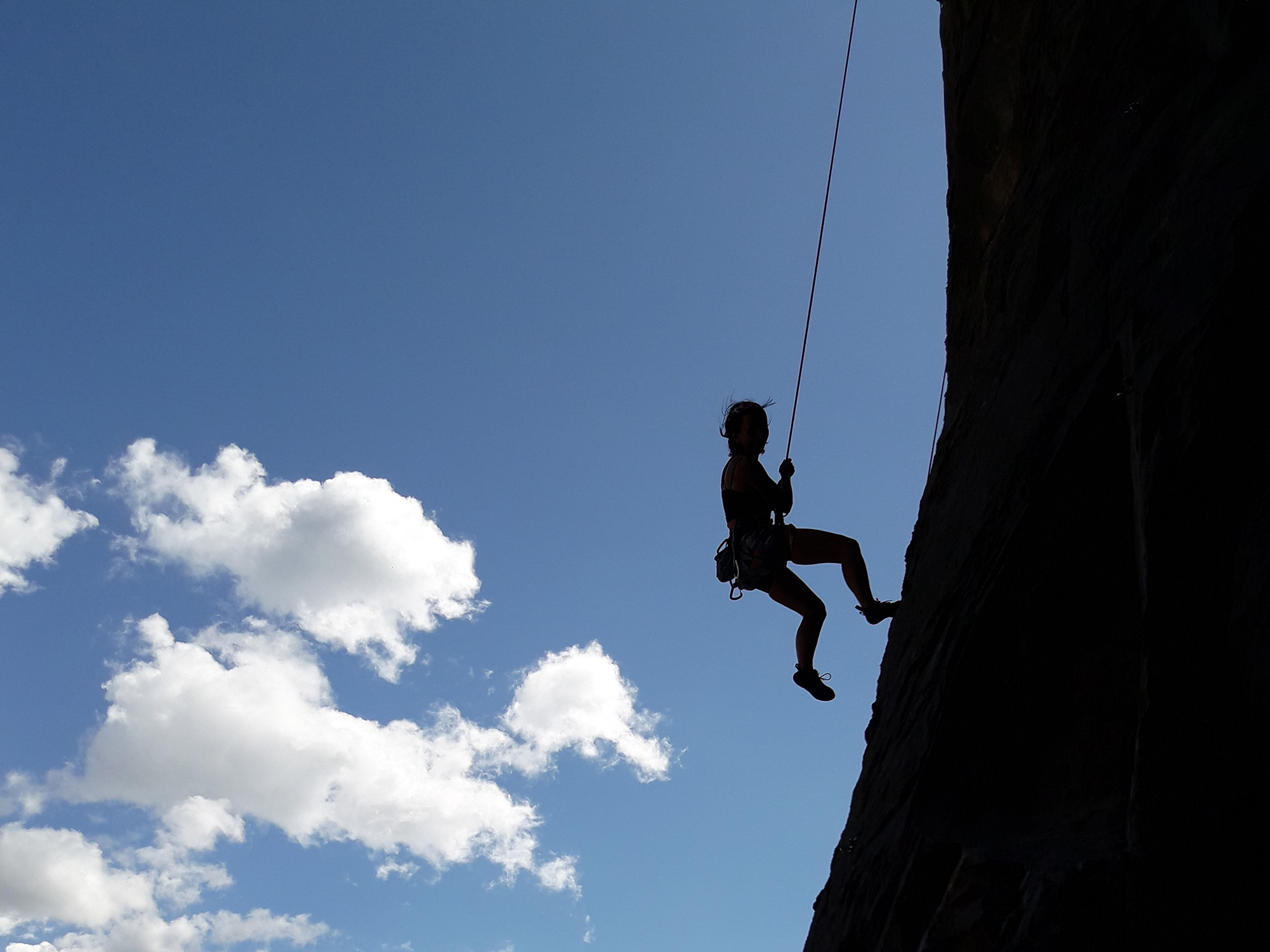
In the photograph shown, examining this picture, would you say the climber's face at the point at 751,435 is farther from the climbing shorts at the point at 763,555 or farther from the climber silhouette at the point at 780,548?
the climbing shorts at the point at 763,555

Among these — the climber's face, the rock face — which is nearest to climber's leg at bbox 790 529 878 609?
the climber's face

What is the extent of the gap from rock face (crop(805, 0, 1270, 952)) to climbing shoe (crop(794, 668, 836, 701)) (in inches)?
40.7

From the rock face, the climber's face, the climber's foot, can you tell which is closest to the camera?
the rock face

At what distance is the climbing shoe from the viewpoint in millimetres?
5562

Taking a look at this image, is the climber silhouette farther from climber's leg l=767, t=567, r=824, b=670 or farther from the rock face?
the rock face

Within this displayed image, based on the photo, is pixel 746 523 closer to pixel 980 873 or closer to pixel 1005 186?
pixel 1005 186

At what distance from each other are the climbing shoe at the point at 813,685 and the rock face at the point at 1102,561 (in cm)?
103

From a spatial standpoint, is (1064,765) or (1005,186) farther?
(1005,186)

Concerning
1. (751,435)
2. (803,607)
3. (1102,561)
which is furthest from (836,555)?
(1102,561)

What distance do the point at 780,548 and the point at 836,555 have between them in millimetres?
360

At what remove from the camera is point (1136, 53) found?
12.1ft

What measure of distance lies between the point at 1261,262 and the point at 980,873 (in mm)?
1934

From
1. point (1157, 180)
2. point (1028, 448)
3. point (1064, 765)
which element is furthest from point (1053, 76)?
point (1064, 765)

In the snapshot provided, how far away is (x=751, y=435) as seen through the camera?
19.7ft
